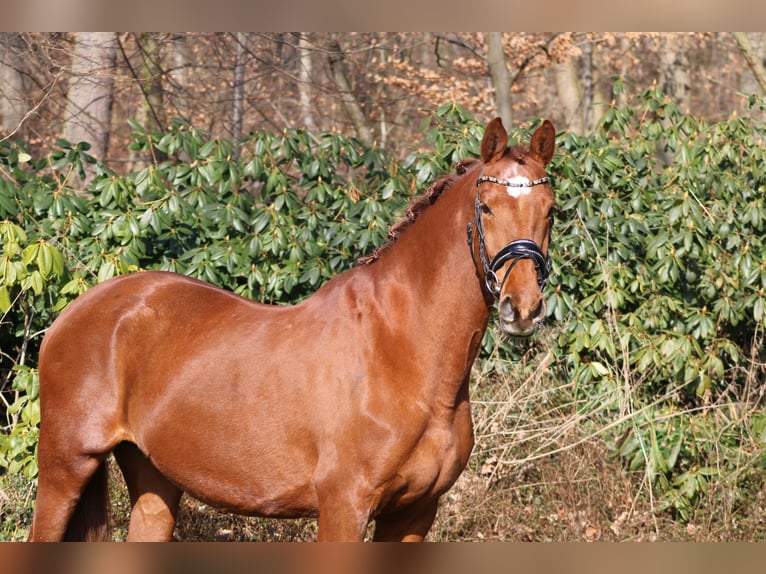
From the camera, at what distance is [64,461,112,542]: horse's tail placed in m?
4.15

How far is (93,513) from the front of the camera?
13.8ft

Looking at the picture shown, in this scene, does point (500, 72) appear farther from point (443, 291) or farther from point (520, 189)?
point (520, 189)

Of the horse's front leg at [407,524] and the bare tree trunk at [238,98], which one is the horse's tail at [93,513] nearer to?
the horse's front leg at [407,524]

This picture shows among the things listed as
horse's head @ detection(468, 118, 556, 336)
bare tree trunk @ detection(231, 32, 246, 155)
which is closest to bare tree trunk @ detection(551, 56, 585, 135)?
bare tree trunk @ detection(231, 32, 246, 155)

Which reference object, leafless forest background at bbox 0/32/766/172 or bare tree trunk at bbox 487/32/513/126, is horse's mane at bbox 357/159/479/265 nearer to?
leafless forest background at bbox 0/32/766/172

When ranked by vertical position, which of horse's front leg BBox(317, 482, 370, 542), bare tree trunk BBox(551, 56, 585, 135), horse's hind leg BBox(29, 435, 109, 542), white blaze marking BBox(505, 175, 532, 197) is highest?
white blaze marking BBox(505, 175, 532, 197)

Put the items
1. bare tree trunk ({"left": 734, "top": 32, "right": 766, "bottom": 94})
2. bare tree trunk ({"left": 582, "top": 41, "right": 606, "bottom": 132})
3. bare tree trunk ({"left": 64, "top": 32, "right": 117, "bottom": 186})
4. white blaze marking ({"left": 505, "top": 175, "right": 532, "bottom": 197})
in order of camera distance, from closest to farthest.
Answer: white blaze marking ({"left": 505, "top": 175, "right": 532, "bottom": 197}) < bare tree trunk ({"left": 64, "top": 32, "right": 117, "bottom": 186}) < bare tree trunk ({"left": 734, "top": 32, "right": 766, "bottom": 94}) < bare tree trunk ({"left": 582, "top": 41, "right": 606, "bottom": 132})

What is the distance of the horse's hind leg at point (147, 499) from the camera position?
4.45 m

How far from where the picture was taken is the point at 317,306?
12.5 feet

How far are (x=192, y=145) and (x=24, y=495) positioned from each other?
8.92 ft

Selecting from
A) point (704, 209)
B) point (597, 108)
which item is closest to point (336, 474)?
point (704, 209)

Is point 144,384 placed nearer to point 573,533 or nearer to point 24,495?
point 24,495

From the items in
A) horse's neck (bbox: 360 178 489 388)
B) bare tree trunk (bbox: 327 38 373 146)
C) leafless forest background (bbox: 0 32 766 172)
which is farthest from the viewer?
bare tree trunk (bbox: 327 38 373 146)
